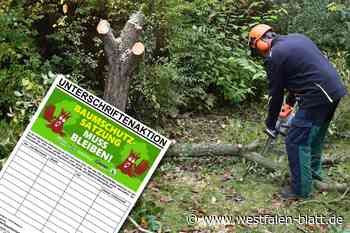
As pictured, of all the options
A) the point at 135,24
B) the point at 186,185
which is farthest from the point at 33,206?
the point at 186,185

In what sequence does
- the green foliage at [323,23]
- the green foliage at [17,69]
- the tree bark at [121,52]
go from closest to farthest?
the tree bark at [121,52] → the green foliage at [17,69] → the green foliage at [323,23]

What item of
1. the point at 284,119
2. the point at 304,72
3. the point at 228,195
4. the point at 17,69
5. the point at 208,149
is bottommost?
the point at 228,195

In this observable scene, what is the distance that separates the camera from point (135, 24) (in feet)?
17.1

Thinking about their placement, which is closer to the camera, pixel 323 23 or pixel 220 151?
pixel 220 151

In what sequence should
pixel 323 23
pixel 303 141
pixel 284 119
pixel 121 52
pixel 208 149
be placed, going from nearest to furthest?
1. pixel 121 52
2. pixel 303 141
3. pixel 284 119
4. pixel 208 149
5. pixel 323 23

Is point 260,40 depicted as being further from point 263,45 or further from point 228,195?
point 228,195

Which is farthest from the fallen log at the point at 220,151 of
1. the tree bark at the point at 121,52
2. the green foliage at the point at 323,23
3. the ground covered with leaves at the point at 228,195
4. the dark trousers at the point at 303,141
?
the green foliage at the point at 323,23

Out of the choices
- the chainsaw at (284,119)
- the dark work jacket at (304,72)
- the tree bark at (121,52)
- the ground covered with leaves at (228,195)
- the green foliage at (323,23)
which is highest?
the green foliage at (323,23)

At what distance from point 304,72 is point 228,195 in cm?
163

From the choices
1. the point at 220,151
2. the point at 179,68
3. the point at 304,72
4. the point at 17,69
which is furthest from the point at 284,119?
the point at 17,69

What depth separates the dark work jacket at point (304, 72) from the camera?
5.36 m

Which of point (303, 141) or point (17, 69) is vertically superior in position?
point (303, 141)

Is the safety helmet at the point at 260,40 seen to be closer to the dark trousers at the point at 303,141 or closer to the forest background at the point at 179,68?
the dark trousers at the point at 303,141

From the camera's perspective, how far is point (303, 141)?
552 cm
